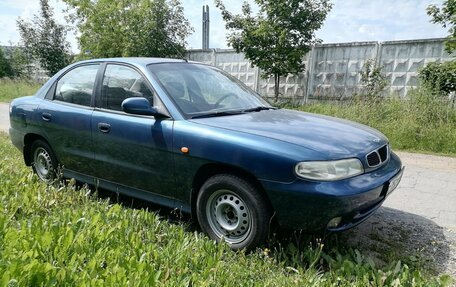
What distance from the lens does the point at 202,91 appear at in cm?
383

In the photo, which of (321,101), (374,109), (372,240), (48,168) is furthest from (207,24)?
(372,240)

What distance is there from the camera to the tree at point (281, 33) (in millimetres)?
11734

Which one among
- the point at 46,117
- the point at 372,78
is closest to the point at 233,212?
the point at 46,117

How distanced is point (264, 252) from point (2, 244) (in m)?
1.86

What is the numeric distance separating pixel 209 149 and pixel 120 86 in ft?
4.62

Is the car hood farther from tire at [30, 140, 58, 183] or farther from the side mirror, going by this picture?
tire at [30, 140, 58, 183]

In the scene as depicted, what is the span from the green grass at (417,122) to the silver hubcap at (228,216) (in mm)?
5581

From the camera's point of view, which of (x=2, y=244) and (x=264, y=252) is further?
(x=264, y=252)

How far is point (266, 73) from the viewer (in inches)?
496

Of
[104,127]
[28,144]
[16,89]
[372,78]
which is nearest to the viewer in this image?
[104,127]

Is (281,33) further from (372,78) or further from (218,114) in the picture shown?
(218,114)

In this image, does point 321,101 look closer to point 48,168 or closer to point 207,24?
point 48,168

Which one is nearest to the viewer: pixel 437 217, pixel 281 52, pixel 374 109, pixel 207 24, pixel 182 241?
pixel 182 241

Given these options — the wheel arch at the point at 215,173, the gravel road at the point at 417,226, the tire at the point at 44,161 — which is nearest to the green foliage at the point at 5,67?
the tire at the point at 44,161
